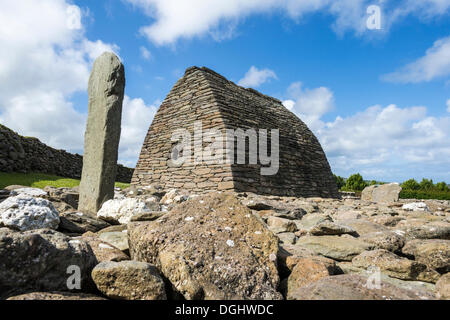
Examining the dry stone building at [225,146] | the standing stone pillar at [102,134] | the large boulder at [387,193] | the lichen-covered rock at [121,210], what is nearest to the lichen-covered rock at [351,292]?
the lichen-covered rock at [121,210]

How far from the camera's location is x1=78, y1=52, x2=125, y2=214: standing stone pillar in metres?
4.95

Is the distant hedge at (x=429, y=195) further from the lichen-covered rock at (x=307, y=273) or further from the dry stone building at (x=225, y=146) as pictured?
the lichen-covered rock at (x=307, y=273)

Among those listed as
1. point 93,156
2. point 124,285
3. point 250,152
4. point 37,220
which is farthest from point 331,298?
point 250,152

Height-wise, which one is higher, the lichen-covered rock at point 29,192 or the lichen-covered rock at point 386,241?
the lichen-covered rock at point 29,192

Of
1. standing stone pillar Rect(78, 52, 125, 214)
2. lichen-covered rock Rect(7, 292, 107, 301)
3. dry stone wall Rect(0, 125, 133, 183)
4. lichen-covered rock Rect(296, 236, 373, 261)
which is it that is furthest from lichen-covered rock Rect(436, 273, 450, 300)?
dry stone wall Rect(0, 125, 133, 183)

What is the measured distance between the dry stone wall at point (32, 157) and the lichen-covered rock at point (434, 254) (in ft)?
52.4

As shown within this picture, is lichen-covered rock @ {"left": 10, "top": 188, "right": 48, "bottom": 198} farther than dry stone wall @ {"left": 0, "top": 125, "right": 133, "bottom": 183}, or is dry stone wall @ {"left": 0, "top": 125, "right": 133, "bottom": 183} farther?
dry stone wall @ {"left": 0, "top": 125, "right": 133, "bottom": 183}

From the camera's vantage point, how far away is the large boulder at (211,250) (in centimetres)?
178

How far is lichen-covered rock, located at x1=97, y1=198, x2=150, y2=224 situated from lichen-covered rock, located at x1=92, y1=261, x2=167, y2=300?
221 centimetres

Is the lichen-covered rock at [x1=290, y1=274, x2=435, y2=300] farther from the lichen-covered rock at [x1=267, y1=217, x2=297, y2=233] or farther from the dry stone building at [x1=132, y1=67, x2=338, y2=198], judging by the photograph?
the dry stone building at [x1=132, y1=67, x2=338, y2=198]

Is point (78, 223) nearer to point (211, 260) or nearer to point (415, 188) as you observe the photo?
point (211, 260)

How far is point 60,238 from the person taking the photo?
6.46ft

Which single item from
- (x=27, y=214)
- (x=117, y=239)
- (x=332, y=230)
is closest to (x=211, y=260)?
(x=117, y=239)

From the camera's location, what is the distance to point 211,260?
1.94m
